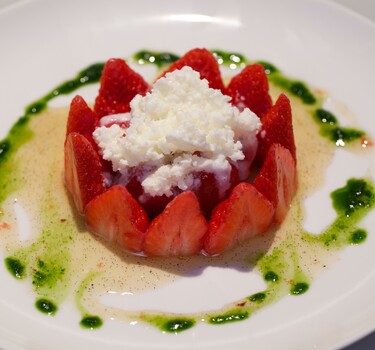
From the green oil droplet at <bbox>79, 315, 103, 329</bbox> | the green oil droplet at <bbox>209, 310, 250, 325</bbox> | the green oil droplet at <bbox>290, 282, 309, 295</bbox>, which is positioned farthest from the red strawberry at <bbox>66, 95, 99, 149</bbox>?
the green oil droplet at <bbox>290, 282, 309, 295</bbox>

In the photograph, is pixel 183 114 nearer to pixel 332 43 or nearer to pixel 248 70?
pixel 248 70

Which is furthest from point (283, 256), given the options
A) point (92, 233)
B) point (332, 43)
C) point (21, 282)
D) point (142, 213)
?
point (332, 43)

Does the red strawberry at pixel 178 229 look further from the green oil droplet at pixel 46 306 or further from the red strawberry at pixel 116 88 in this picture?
the red strawberry at pixel 116 88

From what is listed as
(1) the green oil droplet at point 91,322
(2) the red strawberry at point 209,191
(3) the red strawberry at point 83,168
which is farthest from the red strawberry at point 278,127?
(1) the green oil droplet at point 91,322

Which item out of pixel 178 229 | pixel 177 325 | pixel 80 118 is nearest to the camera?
pixel 177 325

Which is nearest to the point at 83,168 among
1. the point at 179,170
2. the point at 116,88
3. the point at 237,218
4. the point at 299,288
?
the point at 179,170

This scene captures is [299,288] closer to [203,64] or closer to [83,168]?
[83,168]
